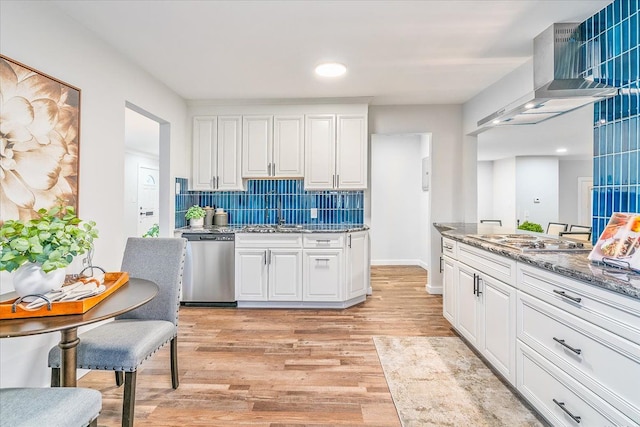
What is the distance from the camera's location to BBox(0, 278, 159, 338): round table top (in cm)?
117

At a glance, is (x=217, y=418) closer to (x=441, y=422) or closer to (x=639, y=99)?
(x=441, y=422)

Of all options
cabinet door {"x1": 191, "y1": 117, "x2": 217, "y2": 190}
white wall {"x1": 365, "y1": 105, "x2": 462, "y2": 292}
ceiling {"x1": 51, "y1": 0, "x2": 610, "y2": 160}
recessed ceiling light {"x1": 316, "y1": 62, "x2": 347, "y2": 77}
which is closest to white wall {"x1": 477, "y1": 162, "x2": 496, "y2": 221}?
white wall {"x1": 365, "y1": 105, "x2": 462, "y2": 292}

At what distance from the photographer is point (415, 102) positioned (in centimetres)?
423

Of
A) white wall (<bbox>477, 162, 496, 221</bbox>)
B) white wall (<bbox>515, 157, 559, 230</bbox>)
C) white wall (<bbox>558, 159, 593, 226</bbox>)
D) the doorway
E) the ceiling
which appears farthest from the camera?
white wall (<bbox>477, 162, 496, 221</bbox>)

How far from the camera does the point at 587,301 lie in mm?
1468

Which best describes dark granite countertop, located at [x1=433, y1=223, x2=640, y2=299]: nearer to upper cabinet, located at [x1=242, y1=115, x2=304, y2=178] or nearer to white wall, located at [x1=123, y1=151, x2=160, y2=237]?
upper cabinet, located at [x1=242, y1=115, x2=304, y2=178]

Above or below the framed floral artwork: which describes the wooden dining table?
below

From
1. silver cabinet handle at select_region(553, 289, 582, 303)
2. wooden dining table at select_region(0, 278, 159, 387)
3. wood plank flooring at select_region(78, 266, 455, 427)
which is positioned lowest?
wood plank flooring at select_region(78, 266, 455, 427)

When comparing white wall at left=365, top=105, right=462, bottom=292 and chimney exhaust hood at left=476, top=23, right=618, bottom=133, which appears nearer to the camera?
chimney exhaust hood at left=476, top=23, right=618, bottom=133

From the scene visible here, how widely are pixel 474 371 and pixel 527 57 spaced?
2633 millimetres

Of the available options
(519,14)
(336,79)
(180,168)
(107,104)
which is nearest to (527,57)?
(519,14)

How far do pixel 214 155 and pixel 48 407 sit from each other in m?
3.41

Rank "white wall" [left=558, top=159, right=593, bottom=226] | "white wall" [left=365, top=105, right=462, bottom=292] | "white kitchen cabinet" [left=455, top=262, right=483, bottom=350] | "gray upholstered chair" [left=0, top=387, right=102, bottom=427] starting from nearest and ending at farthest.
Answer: "gray upholstered chair" [left=0, top=387, right=102, bottom=427]
"white kitchen cabinet" [left=455, top=262, right=483, bottom=350]
"white wall" [left=365, top=105, right=462, bottom=292]
"white wall" [left=558, top=159, right=593, bottom=226]

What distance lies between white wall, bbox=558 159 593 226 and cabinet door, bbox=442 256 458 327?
8.05m
